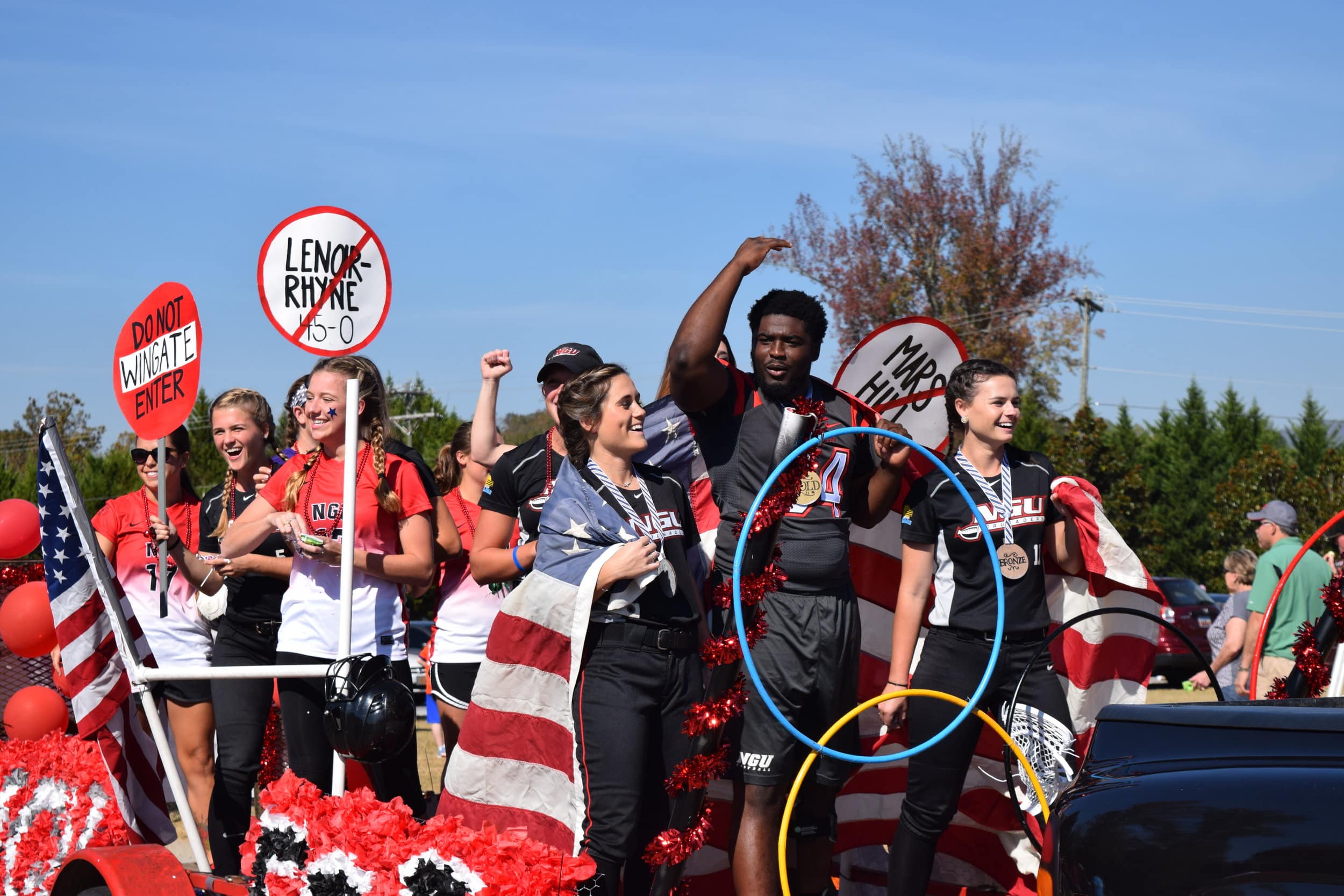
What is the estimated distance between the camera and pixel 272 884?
359 cm

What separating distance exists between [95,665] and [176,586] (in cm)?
127

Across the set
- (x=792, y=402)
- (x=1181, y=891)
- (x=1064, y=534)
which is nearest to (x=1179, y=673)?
(x=1064, y=534)

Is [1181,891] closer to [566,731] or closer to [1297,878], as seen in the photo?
[1297,878]

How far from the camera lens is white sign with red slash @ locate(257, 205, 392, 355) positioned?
4500 millimetres

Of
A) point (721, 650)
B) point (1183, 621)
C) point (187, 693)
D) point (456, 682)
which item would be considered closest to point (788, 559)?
point (721, 650)

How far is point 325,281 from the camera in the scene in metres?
A: 4.57

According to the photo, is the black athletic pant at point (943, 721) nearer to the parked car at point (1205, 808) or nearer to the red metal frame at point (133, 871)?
the parked car at point (1205, 808)

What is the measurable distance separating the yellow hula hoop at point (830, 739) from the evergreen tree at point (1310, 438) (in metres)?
26.7

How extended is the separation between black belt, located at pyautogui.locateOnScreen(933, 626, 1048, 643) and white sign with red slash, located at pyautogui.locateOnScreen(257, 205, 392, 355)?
2.28 metres

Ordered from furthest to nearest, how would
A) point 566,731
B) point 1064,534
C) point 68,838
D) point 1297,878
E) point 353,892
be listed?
point 1064,534 < point 68,838 < point 566,731 < point 353,892 < point 1297,878

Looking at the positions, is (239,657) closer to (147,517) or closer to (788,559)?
(147,517)

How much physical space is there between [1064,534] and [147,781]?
3455 millimetres

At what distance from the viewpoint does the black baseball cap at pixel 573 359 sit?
16.5 ft

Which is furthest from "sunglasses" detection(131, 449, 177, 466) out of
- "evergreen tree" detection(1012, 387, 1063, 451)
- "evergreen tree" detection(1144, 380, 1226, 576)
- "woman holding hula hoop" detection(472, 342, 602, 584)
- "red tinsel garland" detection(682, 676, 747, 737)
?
"evergreen tree" detection(1144, 380, 1226, 576)
